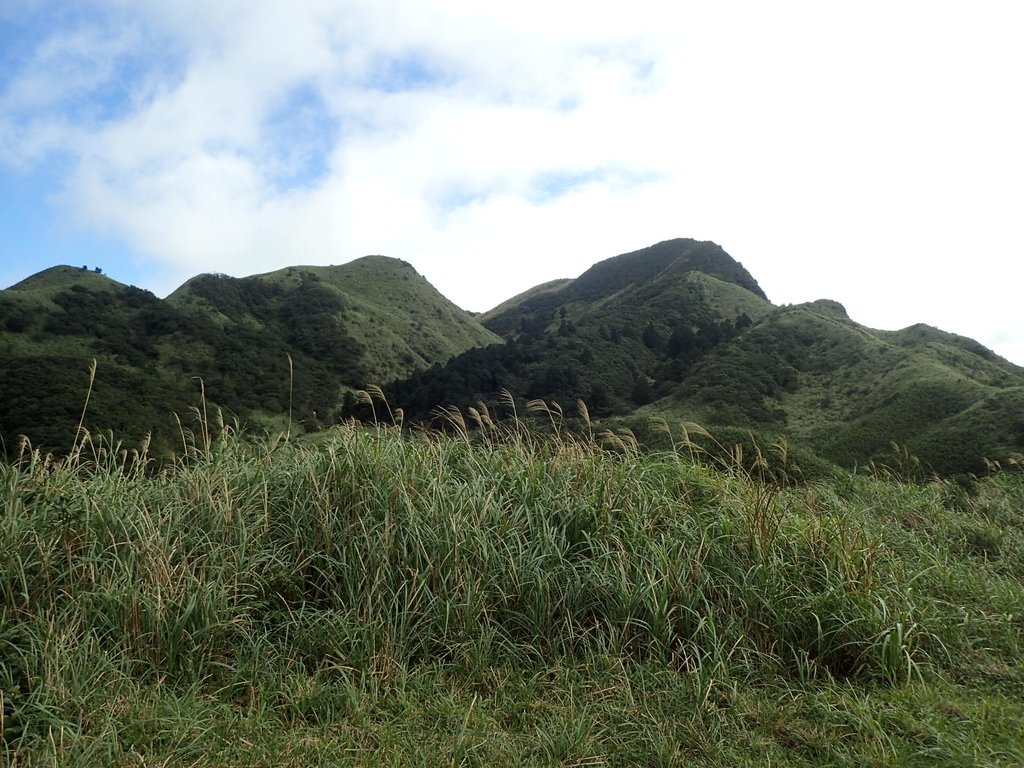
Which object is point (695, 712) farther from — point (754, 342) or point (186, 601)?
point (754, 342)

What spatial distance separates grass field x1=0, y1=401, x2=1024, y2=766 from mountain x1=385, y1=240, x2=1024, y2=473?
1289 centimetres

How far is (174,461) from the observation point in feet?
16.5

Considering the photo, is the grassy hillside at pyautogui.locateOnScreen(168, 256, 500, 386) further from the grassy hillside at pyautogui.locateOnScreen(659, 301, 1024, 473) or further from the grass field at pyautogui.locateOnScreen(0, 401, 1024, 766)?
the grass field at pyautogui.locateOnScreen(0, 401, 1024, 766)

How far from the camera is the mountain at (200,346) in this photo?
83.9 ft

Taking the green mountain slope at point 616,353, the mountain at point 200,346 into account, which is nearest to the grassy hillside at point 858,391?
the green mountain slope at point 616,353

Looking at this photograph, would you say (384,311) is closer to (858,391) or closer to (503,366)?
(503,366)

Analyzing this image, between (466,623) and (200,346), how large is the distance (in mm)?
53841

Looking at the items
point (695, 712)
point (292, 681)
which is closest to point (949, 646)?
point (695, 712)

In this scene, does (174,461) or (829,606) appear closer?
(829,606)

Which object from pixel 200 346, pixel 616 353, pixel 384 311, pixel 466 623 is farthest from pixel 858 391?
pixel 384 311

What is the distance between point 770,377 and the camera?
45.0 metres

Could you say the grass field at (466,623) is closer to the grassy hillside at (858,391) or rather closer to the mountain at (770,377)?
the mountain at (770,377)

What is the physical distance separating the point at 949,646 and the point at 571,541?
250cm

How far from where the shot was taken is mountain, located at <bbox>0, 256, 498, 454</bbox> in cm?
2558
